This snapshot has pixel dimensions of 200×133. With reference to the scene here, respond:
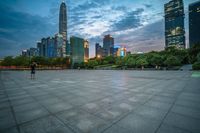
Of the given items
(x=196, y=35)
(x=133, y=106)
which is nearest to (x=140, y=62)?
(x=133, y=106)

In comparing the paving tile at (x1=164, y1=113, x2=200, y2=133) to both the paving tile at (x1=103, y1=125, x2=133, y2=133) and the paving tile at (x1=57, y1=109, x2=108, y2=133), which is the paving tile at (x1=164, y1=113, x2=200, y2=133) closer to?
the paving tile at (x1=103, y1=125, x2=133, y2=133)

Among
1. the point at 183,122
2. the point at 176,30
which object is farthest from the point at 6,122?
the point at 176,30

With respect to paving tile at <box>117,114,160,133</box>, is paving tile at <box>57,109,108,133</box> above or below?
above

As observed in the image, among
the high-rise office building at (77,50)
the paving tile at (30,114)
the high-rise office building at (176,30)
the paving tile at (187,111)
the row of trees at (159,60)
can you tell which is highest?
the high-rise office building at (176,30)

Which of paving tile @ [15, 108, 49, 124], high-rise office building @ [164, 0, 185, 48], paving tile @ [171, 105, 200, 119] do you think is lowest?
Result: paving tile @ [171, 105, 200, 119]

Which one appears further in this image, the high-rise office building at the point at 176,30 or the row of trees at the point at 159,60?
the high-rise office building at the point at 176,30

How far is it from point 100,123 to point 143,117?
128 centimetres

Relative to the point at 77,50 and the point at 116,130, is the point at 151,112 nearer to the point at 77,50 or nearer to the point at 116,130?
the point at 116,130

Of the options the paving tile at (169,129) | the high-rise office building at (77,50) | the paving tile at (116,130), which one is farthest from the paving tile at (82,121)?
the high-rise office building at (77,50)

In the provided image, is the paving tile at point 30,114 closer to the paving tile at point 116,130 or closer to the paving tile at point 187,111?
the paving tile at point 116,130

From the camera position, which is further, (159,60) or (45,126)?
(159,60)

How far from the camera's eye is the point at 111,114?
3.69m

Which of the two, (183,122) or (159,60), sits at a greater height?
(159,60)

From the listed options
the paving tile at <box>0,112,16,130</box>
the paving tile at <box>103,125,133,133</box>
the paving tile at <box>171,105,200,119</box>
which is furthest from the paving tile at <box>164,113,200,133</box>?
the paving tile at <box>0,112,16,130</box>
